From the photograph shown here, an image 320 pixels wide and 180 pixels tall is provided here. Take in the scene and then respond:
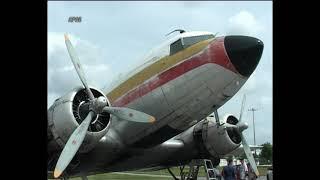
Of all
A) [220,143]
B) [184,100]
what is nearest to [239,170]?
[220,143]

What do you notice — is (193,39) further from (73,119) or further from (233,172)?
(233,172)

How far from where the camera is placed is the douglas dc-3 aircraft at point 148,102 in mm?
11133

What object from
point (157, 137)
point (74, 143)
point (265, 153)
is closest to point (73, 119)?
point (74, 143)

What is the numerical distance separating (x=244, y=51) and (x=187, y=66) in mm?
1698

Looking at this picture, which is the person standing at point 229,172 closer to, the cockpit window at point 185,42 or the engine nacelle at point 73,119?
the cockpit window at point 185,42

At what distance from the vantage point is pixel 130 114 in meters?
11.6

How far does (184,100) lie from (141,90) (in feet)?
4.66

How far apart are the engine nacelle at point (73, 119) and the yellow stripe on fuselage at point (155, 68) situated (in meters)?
1.57

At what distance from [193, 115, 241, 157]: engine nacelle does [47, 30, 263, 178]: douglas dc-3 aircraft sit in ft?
4.99

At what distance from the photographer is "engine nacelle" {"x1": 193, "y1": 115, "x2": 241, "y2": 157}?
51.5ft

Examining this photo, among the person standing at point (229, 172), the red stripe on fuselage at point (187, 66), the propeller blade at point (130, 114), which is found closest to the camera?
the red stripe on fuselage at point (187, 66)

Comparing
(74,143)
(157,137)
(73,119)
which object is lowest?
(157,137)

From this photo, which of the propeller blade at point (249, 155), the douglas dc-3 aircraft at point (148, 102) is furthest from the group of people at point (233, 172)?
the douglas dc-3 aircraft at point (148, 102)
